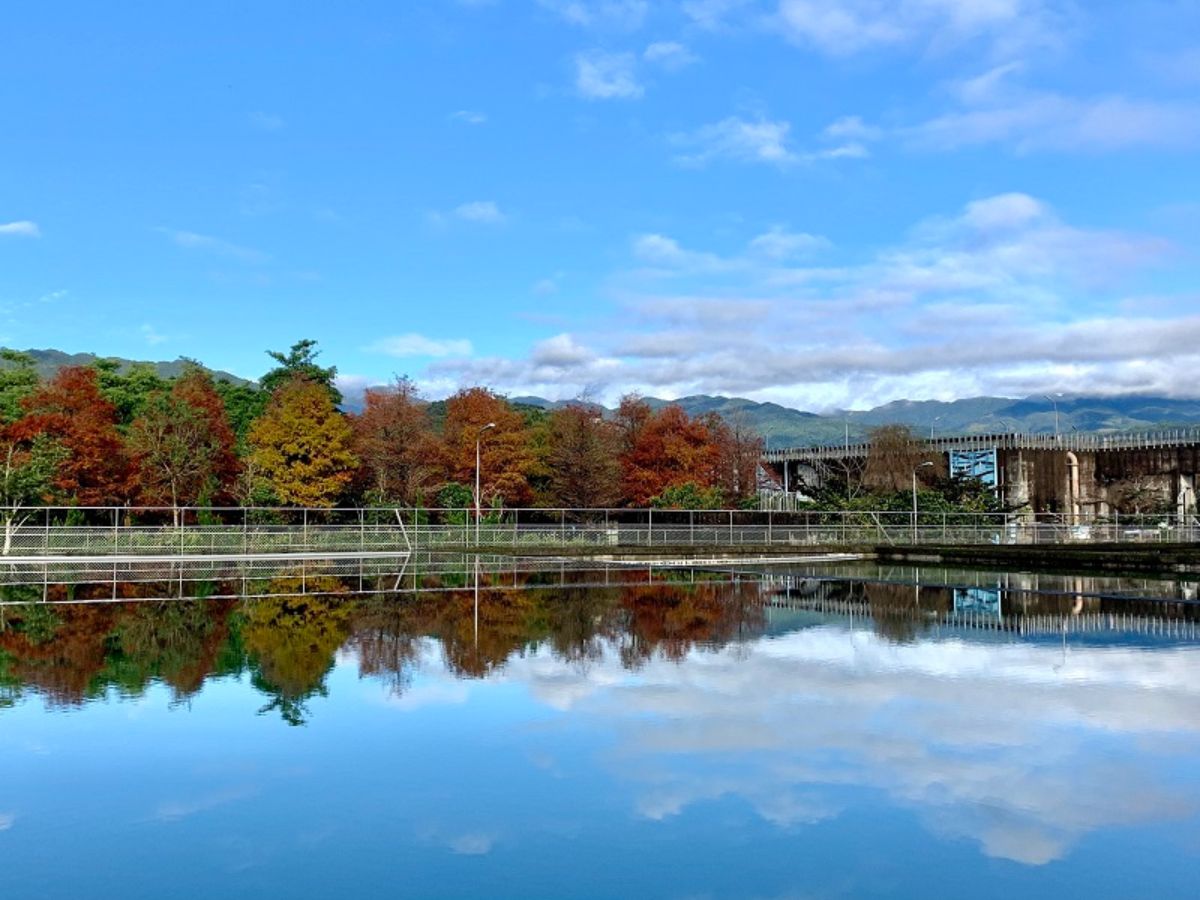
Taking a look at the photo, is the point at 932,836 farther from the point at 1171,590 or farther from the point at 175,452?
the point at 175,452

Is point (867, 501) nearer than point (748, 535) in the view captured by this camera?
No

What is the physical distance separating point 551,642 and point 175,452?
4272 cm

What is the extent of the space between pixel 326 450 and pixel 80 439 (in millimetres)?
12468

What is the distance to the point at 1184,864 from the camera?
7.57m

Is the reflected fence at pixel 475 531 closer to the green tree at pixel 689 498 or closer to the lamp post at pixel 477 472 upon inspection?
the lamp post at pixel 477 472

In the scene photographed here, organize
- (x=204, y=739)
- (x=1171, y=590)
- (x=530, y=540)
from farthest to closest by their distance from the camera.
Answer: (x=530, y=540) → (x=1171, y=590) → (x=204, y=739)

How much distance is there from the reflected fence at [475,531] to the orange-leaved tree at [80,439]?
1.84 meters

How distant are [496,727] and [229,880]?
184 inches

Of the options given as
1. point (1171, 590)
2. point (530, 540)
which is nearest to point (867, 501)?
point (530, 540)

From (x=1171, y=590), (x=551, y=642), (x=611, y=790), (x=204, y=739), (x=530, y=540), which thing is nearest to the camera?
(x=611, y=790)

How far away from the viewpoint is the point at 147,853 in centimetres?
768

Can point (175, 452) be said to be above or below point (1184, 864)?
above

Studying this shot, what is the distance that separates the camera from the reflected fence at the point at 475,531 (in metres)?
43.1

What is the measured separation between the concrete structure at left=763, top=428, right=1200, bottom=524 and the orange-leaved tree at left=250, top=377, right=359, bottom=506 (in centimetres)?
4431
